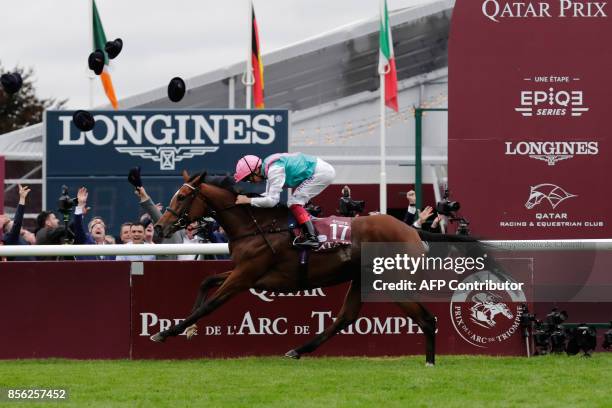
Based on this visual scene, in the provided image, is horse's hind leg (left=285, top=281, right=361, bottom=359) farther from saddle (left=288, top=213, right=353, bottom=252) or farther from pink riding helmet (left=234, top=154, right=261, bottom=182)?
pink riding helmet (left=234, top=154, right=261, bottom=182)

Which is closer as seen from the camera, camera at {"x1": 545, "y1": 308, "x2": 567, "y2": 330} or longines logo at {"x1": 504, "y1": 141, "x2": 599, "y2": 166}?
camera at {"x1": 545, "y1": 308, "x2": 567, "y2": 330}

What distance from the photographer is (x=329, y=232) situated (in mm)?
10258

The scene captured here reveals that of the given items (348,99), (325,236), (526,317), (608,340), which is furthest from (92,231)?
(348,99)

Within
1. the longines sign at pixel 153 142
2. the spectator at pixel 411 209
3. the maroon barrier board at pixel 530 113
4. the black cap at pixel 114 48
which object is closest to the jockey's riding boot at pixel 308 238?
the spectator at pixel 411 209

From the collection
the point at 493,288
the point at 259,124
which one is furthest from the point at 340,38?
the point at 493,288

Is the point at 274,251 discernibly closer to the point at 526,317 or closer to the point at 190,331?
the point at 190,331

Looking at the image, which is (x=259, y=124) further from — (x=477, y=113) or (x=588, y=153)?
(x=588, y=153)

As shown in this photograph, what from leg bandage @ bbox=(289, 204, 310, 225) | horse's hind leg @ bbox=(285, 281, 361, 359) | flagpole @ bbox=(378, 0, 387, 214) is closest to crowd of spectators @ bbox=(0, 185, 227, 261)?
leg bandage @ bbox=(289, 204, 310, 225)

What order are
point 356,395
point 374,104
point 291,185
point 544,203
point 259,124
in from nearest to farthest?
point 356,395 → point 291,185 → point 544,203 → point 259,124 → point 374,104

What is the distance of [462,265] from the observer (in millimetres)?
10805

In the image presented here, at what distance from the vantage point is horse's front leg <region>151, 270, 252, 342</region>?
977 cm

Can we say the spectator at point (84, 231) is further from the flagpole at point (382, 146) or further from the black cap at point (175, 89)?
the flagpole at point (382, 146)

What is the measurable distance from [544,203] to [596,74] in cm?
138

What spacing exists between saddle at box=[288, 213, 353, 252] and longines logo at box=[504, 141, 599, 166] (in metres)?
2.82
